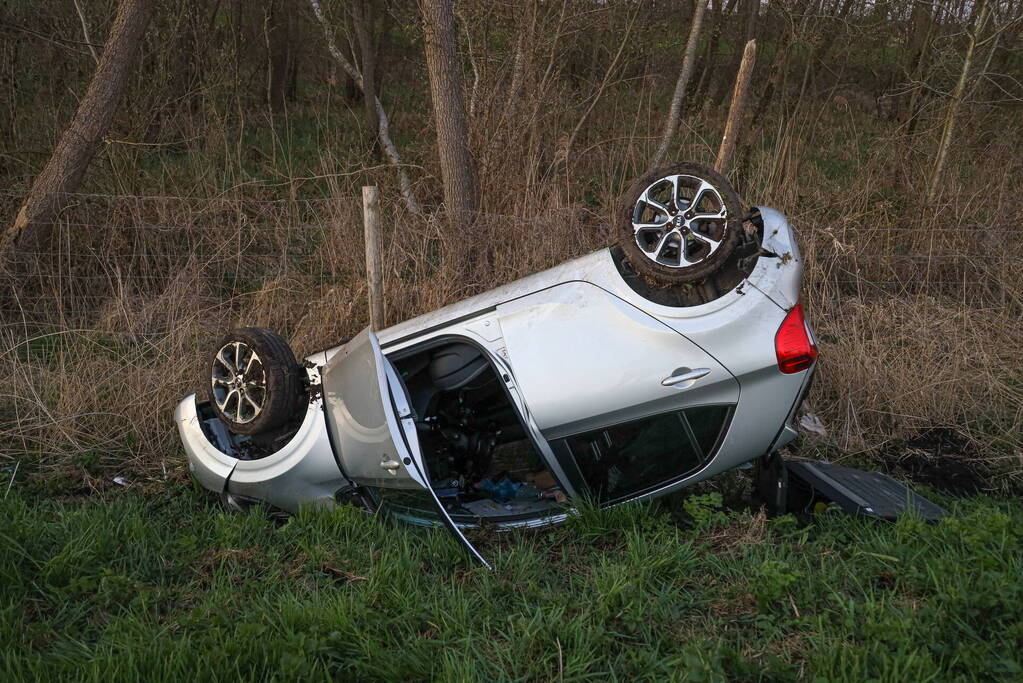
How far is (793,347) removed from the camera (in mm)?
3521

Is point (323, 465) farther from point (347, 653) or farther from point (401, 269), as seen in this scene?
point (401, 269)

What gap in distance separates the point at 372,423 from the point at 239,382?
3.23 feet

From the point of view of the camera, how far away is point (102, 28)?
381 inches

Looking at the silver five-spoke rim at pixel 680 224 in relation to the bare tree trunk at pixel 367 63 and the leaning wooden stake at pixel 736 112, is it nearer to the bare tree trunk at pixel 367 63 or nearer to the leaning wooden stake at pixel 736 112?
the leaning wooden stake at pixel 736 112

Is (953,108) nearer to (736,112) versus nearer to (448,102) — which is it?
(736,112)

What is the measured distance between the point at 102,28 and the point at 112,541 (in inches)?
324

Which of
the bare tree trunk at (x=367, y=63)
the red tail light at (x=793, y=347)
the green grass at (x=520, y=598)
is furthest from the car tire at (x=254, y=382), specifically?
the bare tree trunk at (x=367, y=63)

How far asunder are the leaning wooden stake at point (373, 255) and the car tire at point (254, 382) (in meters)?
1.50

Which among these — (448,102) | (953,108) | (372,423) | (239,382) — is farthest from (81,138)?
Result: (953,108)

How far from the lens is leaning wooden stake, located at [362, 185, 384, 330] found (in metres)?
5.54

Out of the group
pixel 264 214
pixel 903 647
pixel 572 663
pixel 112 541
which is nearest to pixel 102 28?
pixel 264 214

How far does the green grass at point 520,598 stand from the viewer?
8.98 feet

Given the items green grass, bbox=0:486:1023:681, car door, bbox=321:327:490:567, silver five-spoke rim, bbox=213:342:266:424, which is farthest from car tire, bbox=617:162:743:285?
silver five-spoke rim, bbox=213:342:266:424

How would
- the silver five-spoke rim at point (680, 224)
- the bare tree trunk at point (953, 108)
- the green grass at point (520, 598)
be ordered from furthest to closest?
the bare tree trunk at point (953, 108), the silver five-spoke rim at point (680, 224), the green grass at point (520, 598)
